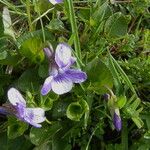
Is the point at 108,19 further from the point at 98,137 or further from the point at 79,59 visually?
the point at 98,137

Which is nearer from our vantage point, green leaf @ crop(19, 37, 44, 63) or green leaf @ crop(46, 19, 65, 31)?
green leaf @ crop(19, 37, 44, 63)

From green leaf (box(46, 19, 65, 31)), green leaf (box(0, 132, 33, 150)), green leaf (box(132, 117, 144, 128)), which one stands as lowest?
green leaf (box(0, 132, 33, 150))

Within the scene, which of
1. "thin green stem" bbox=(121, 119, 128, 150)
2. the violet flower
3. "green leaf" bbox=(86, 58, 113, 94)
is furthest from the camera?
"thin green stem" bbox=(121, 119, 128, 150)

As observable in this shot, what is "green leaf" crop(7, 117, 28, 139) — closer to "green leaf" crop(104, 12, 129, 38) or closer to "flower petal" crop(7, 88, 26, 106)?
"flower petal" crop(7, 88, 26, 106)

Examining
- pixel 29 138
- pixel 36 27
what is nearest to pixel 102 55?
pixel 36 27

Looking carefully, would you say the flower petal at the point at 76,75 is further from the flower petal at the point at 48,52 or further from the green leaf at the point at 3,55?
the green leaf at the point at 3,55

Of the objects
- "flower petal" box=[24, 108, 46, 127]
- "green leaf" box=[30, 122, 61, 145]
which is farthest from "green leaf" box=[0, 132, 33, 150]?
"flower petal" box=[24, 108, 46, 127]
